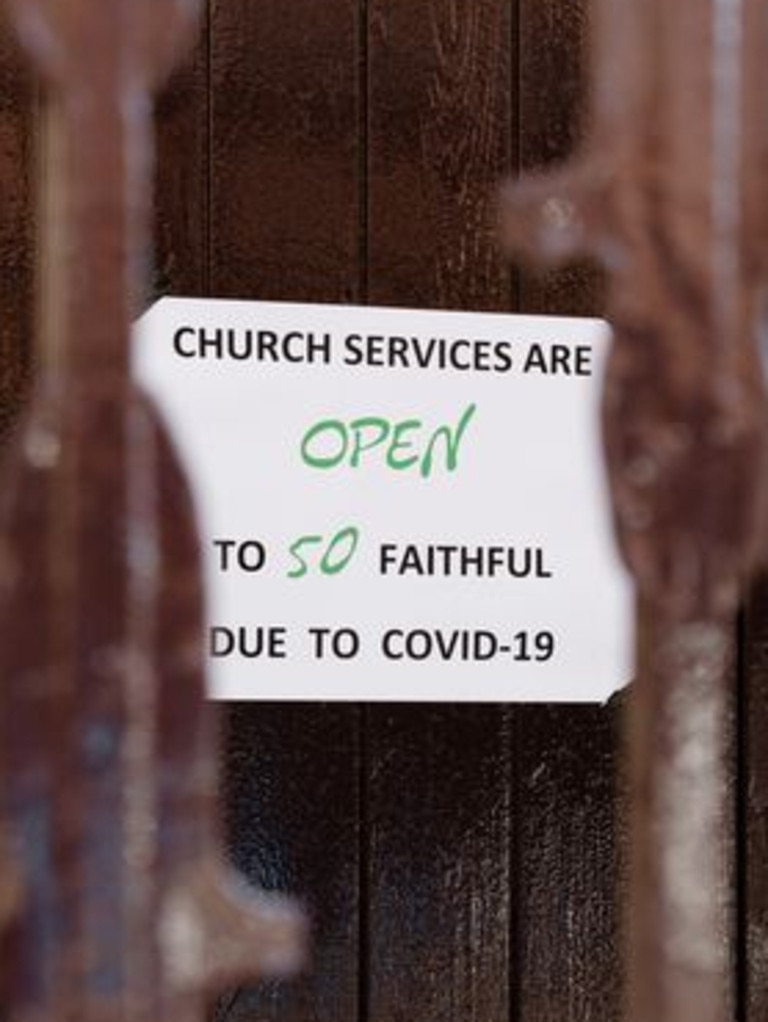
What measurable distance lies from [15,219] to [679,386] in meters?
1.51

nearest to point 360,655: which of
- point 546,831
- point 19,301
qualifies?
point 546,831

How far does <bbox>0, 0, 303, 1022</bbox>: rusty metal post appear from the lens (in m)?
0.31

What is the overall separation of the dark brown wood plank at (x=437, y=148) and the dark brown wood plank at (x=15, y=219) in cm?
27

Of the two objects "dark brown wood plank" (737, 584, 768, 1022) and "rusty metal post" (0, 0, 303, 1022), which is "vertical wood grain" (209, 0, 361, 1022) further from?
"rusty metal post" (0, 0, 303, 1022)

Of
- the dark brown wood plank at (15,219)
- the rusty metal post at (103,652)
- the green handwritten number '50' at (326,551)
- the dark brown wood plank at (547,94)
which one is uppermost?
the dark brown wood plank at (547,94)

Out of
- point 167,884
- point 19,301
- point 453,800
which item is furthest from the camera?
point 453,800

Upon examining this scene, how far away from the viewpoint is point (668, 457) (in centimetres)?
32

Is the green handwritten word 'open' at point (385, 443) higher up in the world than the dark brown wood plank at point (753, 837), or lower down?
higher up

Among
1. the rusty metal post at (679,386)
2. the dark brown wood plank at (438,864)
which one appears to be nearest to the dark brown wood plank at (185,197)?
the dark brown wood plank at (438,864)

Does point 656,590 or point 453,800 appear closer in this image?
point 656,590

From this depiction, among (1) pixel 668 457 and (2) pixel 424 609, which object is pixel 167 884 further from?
(2) pixel 424 609

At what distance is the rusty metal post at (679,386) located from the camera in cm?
32

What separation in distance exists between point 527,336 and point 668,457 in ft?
5.12

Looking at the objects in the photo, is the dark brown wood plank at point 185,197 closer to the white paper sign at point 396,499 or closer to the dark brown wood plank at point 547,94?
the white paper sign at point 396,499
